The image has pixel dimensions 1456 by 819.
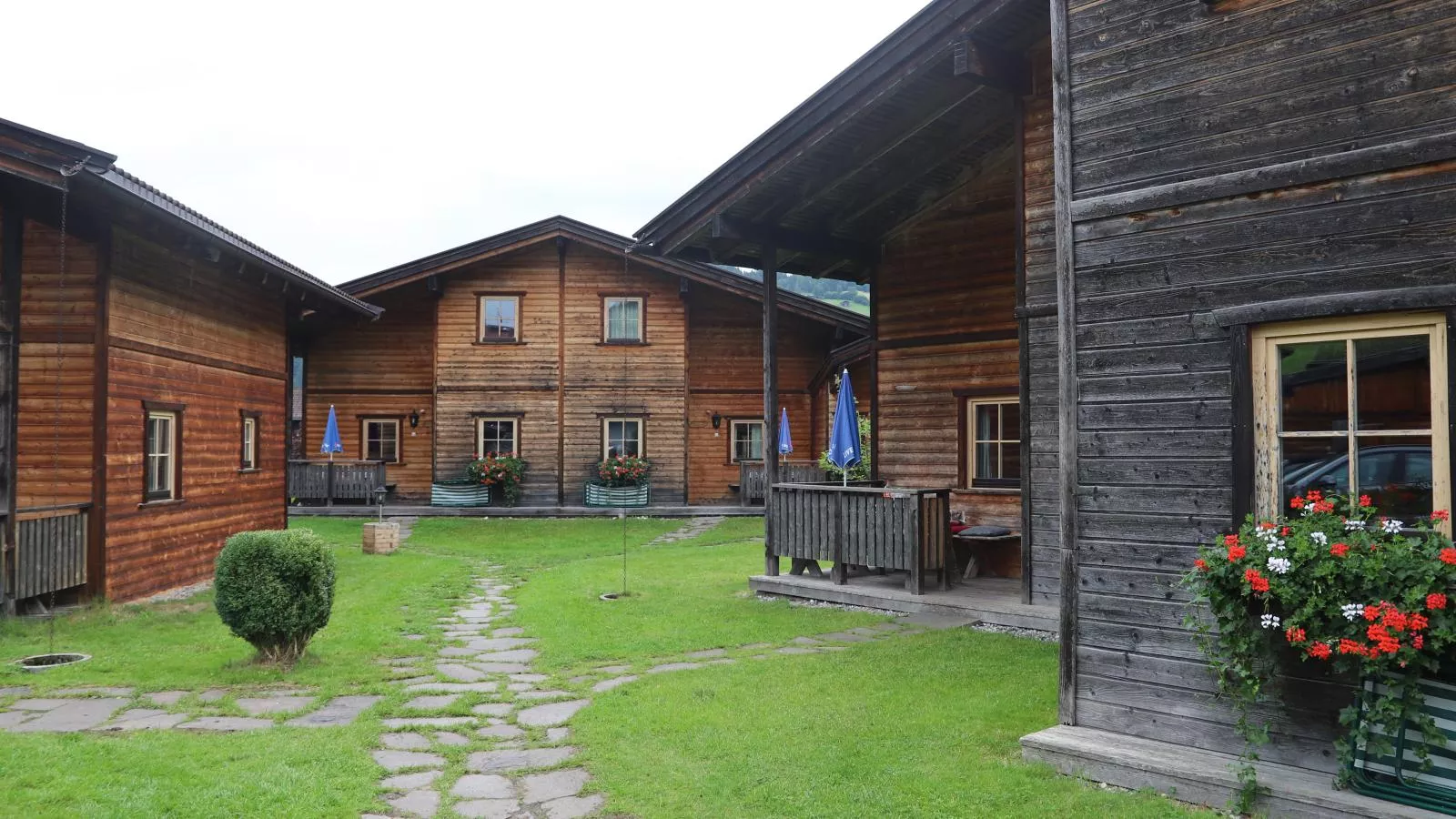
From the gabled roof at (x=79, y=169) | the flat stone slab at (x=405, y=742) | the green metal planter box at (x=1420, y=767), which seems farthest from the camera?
the gabled roof at (x=79, y=169)

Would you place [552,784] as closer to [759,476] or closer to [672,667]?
[672,667]

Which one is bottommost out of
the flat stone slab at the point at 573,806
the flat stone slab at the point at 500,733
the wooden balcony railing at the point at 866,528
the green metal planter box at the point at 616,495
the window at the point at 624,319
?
the flat stone slab at the point at 500,733

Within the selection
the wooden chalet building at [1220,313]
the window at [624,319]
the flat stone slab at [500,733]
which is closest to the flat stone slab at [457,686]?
the flat stone slab at [500,733]

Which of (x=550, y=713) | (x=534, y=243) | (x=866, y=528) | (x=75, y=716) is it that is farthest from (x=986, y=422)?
(x=534, y=243)

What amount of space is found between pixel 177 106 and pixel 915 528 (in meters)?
101

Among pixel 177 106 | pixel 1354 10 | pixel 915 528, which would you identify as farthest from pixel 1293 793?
pixel 177 106

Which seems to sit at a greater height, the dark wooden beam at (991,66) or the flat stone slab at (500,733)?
the dark wooden beam at (991,66)

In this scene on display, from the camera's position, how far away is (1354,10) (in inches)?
185

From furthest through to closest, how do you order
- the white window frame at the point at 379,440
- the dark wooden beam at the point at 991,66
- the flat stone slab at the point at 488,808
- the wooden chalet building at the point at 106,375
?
the white window frame at the point at 379,440
the wooden chalet building at the point at 106,375
the dark wooden beam at the point at 991,66
the flat stone slab at the point at 488,808

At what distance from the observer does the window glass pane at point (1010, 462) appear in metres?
12.0

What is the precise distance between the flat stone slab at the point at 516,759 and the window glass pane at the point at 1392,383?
14.2ft

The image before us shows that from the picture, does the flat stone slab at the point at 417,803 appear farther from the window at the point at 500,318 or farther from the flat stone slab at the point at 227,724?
the window at the point at 500,318

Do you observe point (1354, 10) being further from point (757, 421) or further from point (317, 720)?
point (757, 421)

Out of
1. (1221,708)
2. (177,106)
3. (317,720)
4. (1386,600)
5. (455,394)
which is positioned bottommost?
(317,720)
